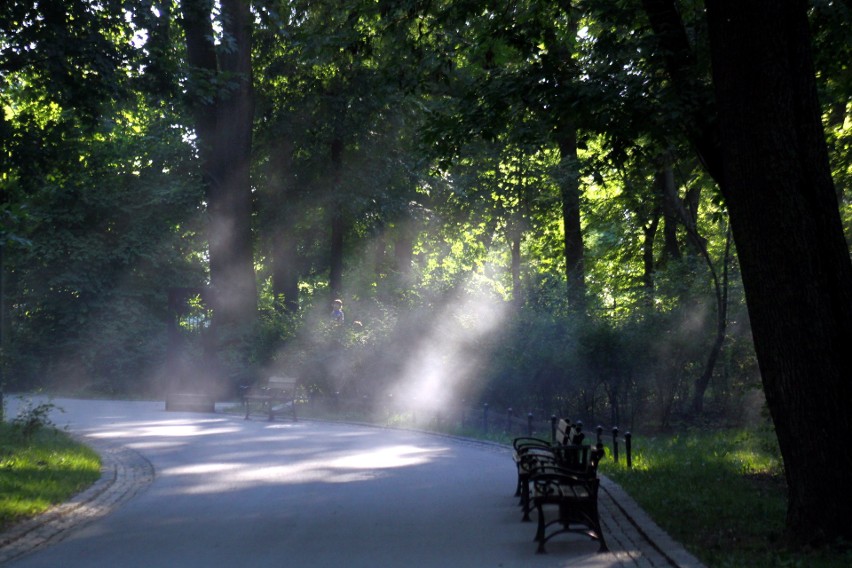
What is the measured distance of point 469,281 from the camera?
81.6 ft

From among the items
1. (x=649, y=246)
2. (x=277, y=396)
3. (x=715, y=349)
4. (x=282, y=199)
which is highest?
(x=282, y=199)

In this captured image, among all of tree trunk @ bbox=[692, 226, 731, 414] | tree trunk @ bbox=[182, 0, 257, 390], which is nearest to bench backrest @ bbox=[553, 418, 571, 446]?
tree trunk @ bbox=[692, 226, 731, 414]

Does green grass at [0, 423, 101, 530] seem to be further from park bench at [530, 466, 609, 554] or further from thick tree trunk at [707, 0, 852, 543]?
thick tree trunk at [707, 0, 852, 543]

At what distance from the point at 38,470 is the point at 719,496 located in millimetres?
8344

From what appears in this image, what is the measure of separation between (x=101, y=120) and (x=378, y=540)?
9.43 m

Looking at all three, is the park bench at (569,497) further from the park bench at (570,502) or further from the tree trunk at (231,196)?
the tree trunk at (231,196)

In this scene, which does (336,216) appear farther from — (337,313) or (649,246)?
(649,246)

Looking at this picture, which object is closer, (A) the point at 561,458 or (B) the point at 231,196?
(A) the point at 561,458

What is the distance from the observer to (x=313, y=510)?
1084 centimetres

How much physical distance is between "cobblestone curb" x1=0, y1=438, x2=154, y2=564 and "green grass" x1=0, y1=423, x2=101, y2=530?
15cm

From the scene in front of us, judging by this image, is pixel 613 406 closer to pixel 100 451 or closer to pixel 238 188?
pixel 100 451

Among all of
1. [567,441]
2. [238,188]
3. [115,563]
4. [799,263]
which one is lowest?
[115,563]

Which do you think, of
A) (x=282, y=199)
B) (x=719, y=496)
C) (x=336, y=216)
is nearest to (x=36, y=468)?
(x=719, y=496)

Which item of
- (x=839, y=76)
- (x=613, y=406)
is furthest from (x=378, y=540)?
(x=613, y=406)
